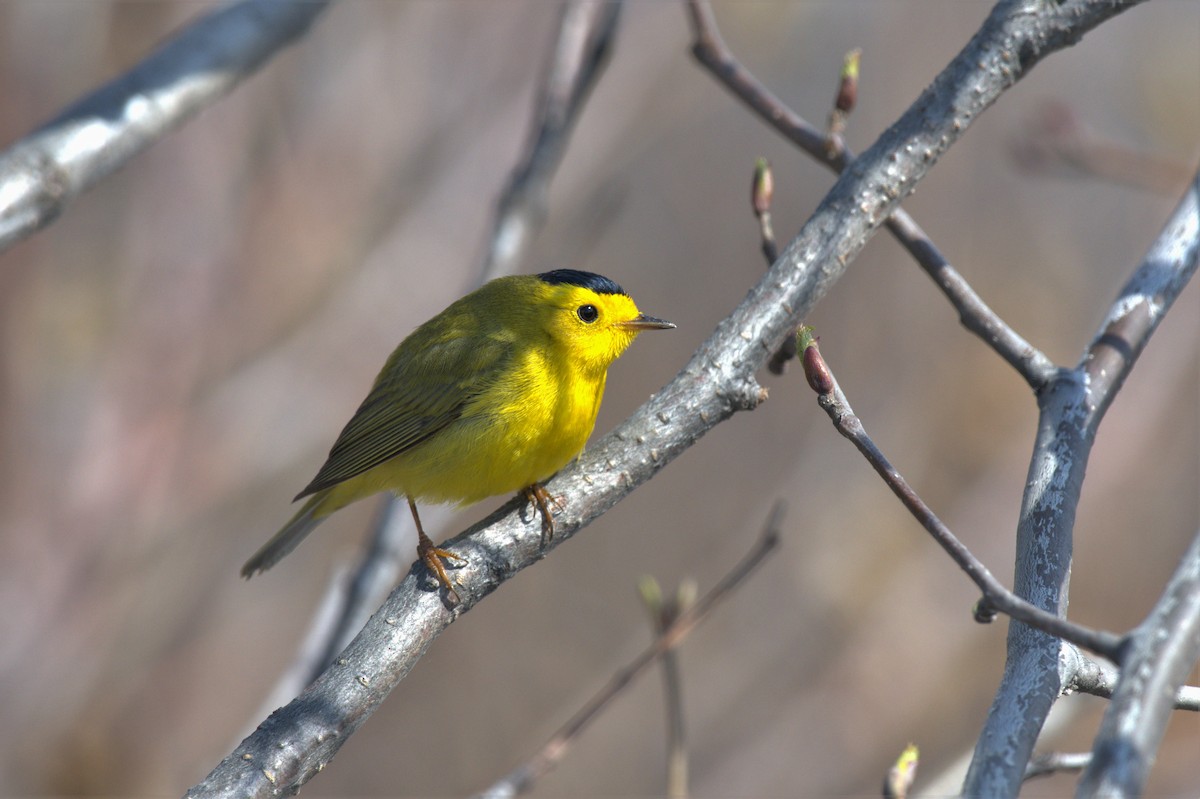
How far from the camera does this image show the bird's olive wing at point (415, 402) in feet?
12.6

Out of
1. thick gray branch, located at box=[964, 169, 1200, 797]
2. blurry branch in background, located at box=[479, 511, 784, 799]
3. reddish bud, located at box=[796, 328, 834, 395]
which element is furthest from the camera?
blurry branch in background, located at box=[479, 511, 784, 799]

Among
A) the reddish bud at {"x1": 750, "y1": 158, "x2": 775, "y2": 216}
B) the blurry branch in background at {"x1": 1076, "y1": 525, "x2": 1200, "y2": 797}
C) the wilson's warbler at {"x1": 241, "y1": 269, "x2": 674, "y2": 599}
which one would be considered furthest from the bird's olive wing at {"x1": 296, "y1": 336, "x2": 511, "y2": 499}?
the blurry branch in background at {"x1": 1076, "y1": 525, "x2": 1200, "y2": 797}

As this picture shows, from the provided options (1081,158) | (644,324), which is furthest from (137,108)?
(1081,158)

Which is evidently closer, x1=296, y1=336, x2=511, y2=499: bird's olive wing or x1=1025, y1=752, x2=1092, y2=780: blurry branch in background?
x1=1025, y1=752, x2=1092, y2=780: blurry branch in background

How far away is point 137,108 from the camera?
2715 millimetres

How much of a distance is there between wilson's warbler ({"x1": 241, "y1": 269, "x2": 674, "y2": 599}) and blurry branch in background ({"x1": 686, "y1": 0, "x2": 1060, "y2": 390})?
35.5 inches

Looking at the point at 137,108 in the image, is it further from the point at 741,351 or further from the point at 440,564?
the point at 741,351

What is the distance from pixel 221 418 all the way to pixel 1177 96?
5.63 m

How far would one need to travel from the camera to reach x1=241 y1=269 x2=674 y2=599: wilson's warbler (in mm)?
3590

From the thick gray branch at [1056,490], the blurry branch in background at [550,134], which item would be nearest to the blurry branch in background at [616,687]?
the thick gray branch at [1056,490]

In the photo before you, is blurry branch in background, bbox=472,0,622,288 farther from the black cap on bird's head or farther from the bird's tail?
the bird's tail

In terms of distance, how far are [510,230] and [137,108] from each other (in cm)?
157

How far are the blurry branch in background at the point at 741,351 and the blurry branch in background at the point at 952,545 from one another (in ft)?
1.19

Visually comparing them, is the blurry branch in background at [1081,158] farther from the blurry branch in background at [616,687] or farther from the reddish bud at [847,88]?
the blurry branch in background at [616,687]
